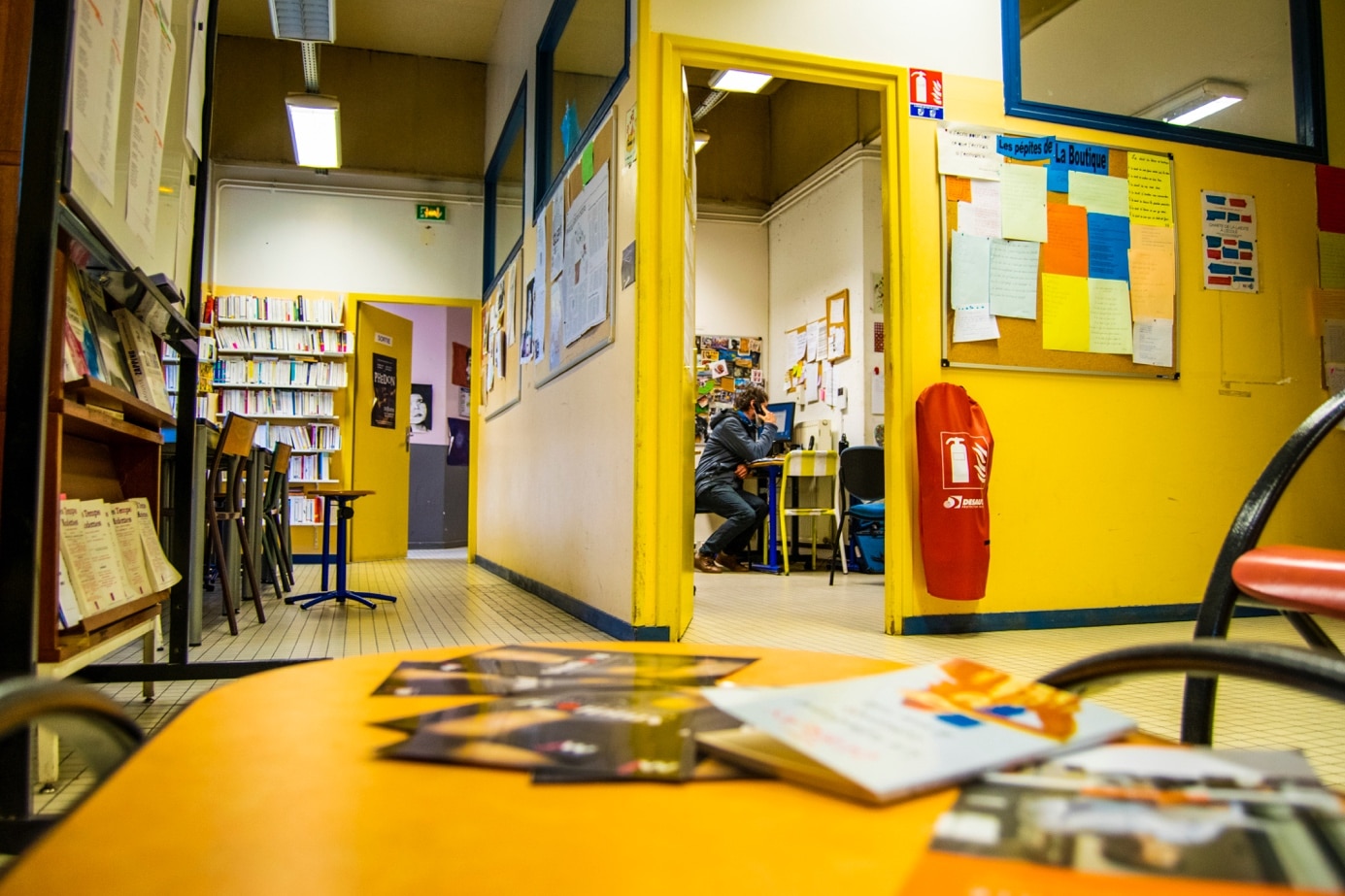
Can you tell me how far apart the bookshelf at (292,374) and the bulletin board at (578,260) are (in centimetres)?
326

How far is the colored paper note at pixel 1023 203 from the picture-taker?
11.9 feet

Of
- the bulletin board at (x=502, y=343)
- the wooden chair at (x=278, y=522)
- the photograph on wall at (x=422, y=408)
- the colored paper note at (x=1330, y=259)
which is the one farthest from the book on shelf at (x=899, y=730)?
the photograph on wall at (x=422, y=408)

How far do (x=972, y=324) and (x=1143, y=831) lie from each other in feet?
11.2

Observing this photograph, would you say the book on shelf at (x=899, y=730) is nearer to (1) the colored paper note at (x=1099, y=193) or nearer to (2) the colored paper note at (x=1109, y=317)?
(2) the colored paper note at (x=1109, y=317)

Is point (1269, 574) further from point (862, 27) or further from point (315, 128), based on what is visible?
point (315, 128)

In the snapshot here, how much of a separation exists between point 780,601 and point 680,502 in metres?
1.48

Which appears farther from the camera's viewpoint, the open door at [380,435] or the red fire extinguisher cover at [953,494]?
the open door at [380,435]

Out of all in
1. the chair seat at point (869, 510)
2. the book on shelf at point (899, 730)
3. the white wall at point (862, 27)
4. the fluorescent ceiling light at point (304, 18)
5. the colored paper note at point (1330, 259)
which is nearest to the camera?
the book on shelf at point (899, 730)

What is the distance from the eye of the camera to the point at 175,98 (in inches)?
93.9

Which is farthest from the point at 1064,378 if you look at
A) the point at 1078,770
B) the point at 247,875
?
the point at 247,875

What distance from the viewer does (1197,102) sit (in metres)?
4.31

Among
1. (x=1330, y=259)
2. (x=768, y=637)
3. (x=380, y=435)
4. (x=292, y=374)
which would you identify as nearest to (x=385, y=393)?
(x=380, y=435)

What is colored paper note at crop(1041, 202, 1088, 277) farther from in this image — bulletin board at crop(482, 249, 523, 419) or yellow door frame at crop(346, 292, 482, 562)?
yellow door frame at crop(346, 292, 482, 562)

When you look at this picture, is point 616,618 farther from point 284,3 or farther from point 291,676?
point 284,3
